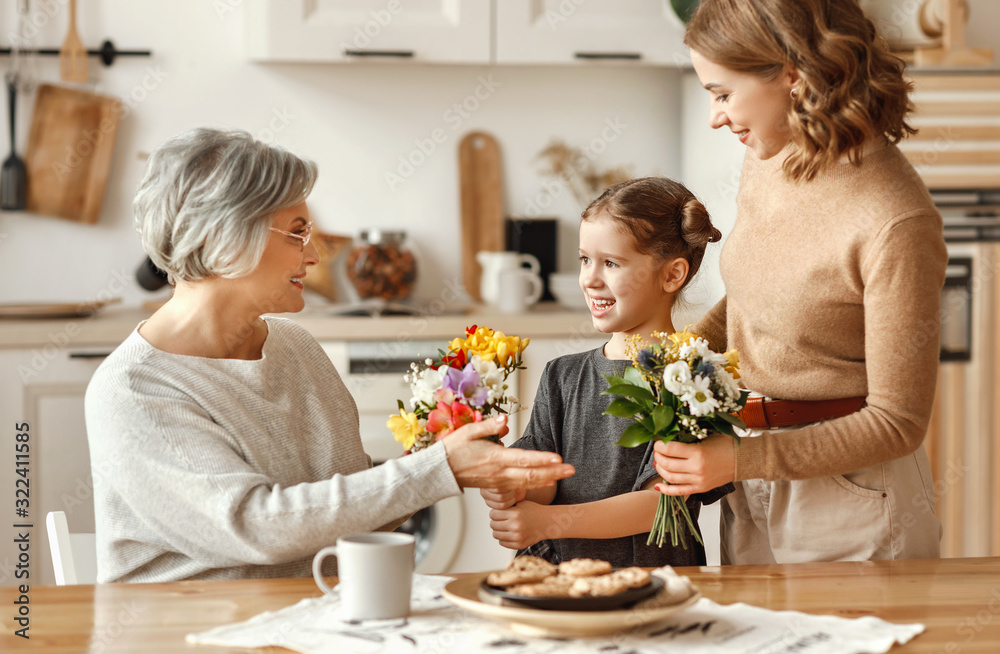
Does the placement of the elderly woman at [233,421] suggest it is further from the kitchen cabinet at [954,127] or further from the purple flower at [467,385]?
the kitchen cabinet at [954,127]

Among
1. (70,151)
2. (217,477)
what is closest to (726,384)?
(217,477)

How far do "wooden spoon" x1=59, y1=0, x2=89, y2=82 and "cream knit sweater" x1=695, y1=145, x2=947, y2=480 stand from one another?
8.30 ft

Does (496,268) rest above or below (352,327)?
above

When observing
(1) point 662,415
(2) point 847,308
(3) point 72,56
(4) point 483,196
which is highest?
(3) point 72,56

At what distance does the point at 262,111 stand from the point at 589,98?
1.16m

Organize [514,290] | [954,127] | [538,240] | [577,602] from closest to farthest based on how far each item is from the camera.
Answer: [577,602]
[954,127]
[514,290]
[538,240]

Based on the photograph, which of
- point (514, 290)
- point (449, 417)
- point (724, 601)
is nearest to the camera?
point (724, 601)

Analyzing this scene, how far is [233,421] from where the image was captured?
133 cm

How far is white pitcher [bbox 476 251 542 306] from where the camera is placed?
130 inches

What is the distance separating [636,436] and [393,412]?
5.84ft

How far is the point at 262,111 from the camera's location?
3.40m

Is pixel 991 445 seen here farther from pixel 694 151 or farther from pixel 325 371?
pixel 325 371

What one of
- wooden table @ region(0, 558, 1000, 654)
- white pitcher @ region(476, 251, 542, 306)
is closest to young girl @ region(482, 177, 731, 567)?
wooden table @ region(0, 558, 1000, 654)

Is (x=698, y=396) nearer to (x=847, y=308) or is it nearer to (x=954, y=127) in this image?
(x=847, y=308)
